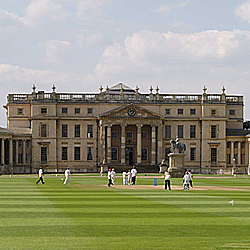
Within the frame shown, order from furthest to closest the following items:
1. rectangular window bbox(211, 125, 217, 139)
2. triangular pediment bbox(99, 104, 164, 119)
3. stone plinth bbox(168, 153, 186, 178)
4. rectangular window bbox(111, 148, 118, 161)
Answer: rectangular window bbox(211, 125, 217, 139) → rectangular window bbox(111, 148, 118, 161) → triangular pediment bbox(99, 104, 164, 119) → stone plinth bbox(168, 153, 186, 178)

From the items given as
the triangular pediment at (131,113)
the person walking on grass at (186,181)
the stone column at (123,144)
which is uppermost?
the triangular pediment at (131,113)

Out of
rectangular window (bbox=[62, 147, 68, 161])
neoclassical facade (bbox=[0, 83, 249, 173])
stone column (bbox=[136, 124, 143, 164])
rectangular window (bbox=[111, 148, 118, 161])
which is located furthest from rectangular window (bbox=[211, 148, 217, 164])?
rectangular window (bbox=[62, 147, 68, 161])

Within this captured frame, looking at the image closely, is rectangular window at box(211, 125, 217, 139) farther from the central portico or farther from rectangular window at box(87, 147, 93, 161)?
rectangular window at box(87, 147, 93, 161)

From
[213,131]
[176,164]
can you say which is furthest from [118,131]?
[176,164]

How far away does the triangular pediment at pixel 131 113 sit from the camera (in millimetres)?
109188

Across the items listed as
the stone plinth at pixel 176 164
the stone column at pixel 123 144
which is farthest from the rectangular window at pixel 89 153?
the stone plinth at pixel 176 164

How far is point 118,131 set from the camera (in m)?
113

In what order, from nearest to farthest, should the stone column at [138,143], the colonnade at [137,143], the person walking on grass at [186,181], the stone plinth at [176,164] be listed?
1. the person walking on grass at [186,181]
2. the stone plinth at [176,164]
3. the colonnade at [137,143]
4. the stone column at [138,143]

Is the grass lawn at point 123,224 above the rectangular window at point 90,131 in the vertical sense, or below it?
below

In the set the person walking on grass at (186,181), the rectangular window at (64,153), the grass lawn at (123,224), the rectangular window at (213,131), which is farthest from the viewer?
the rectangular window at (213,131)

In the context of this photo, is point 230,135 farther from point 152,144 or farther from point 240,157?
point 152,144

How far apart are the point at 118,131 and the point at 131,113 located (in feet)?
18.1

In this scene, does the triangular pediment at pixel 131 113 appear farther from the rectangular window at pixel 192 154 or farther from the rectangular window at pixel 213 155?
the rectangular window at pixel 213 155

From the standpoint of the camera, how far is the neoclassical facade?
110 metres
